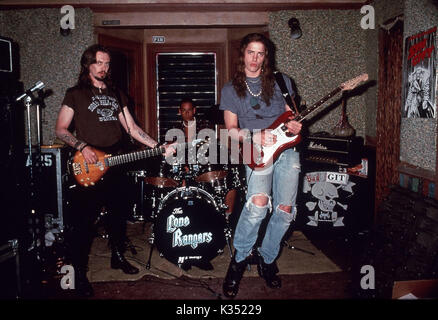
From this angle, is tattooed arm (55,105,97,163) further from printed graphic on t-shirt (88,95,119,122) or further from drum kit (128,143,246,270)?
drum kit (128,143,246,270)

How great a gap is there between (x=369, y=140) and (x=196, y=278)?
122 inches

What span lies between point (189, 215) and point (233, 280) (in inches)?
31.8

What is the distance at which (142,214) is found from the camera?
4.53m

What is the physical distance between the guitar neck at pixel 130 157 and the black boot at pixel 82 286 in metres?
0.95

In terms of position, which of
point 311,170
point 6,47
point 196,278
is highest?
point 6,47

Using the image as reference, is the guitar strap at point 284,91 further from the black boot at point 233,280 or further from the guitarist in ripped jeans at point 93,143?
the guitarist in ripped jeans at point 93,143

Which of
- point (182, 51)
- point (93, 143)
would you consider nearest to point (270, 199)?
point (93, 143)

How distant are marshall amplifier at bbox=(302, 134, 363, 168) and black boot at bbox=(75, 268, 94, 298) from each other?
108 inches

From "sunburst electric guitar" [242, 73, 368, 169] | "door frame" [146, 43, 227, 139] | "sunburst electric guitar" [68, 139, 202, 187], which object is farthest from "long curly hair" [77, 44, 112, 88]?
"door frame" [146, 43, 227, 139]
